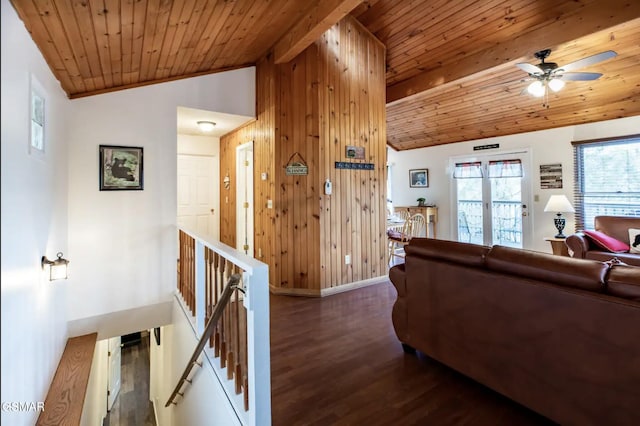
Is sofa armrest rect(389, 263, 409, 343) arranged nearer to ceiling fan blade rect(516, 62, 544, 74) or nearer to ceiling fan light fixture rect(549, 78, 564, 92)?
ceiling fan blade rect(516, 62, 544, 74)

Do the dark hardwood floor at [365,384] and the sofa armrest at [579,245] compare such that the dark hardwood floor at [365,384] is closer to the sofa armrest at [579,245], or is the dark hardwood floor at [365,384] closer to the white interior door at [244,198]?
the white interior door at [244,198]

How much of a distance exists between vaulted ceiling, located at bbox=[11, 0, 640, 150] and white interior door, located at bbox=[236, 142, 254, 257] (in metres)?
1.38

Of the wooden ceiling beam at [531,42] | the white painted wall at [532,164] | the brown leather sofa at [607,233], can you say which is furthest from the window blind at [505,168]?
the wooden ceiling beam at [531,42]

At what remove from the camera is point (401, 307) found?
99.2 inches

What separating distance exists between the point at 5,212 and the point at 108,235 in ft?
6.44

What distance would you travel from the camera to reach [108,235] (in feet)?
11.1

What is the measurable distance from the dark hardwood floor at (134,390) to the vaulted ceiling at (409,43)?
561cm

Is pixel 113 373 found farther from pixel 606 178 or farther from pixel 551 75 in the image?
pixel 606 178

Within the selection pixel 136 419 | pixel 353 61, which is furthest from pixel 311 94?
pixel 136 419

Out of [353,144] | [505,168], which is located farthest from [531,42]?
[505,168]

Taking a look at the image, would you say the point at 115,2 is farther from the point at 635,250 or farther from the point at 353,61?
the point at 635,250

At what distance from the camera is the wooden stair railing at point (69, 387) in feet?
7.34

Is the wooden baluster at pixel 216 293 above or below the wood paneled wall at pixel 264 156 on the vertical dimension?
below

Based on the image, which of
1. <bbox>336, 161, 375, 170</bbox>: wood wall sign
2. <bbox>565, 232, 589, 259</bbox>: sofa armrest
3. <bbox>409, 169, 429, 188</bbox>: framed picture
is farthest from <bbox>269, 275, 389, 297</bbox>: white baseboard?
<bbox>409, 169, 429, 188</bbox>: framed picture
